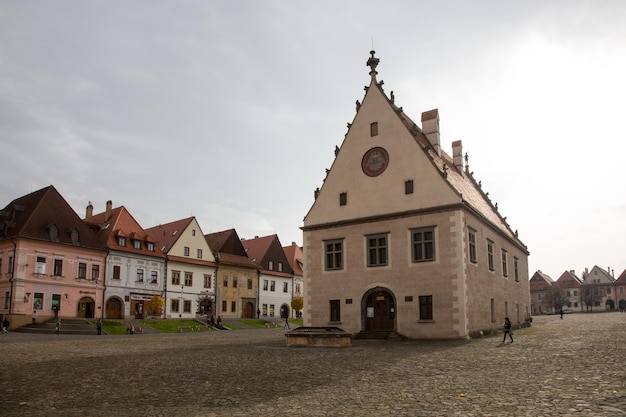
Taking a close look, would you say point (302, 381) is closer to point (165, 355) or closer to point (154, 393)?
point (154, 393)

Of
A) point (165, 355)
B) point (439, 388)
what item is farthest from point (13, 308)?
point (439, 388)

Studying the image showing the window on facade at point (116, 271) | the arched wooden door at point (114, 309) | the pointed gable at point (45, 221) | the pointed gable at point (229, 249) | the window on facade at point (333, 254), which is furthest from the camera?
the pointed gable at point (229, 249)

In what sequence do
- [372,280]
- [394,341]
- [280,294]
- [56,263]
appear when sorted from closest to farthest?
[394,341], [372,280], [56,263], [280,294]

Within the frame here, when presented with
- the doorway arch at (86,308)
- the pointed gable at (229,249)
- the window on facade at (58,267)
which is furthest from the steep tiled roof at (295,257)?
the window on facade at (58,267)

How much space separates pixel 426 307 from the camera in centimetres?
3084

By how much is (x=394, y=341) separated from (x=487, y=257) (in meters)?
9.91

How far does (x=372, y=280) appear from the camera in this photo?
3281 cm

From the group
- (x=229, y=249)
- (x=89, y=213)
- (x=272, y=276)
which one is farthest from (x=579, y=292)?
(x=89, y=213)

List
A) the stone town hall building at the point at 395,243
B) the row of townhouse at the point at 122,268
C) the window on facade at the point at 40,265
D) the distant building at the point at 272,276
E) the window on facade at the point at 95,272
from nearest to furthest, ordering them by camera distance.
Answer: the stone town hall building at the point at 395,243
the row of townhouse at the point at 122,268
the window on facade at the point at 40,265
the window on facade at the point at 95,272
the distant building at the point at 272,276

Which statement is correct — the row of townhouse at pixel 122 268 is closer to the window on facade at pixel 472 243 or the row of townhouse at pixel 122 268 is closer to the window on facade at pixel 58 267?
the window on facade at pixel 58 267

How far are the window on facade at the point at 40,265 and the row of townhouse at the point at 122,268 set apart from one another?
0.10 meters

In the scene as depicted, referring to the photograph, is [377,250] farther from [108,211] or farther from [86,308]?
[108,211]

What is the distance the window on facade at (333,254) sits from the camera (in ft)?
114

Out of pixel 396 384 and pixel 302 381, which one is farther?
pixel 302 381
